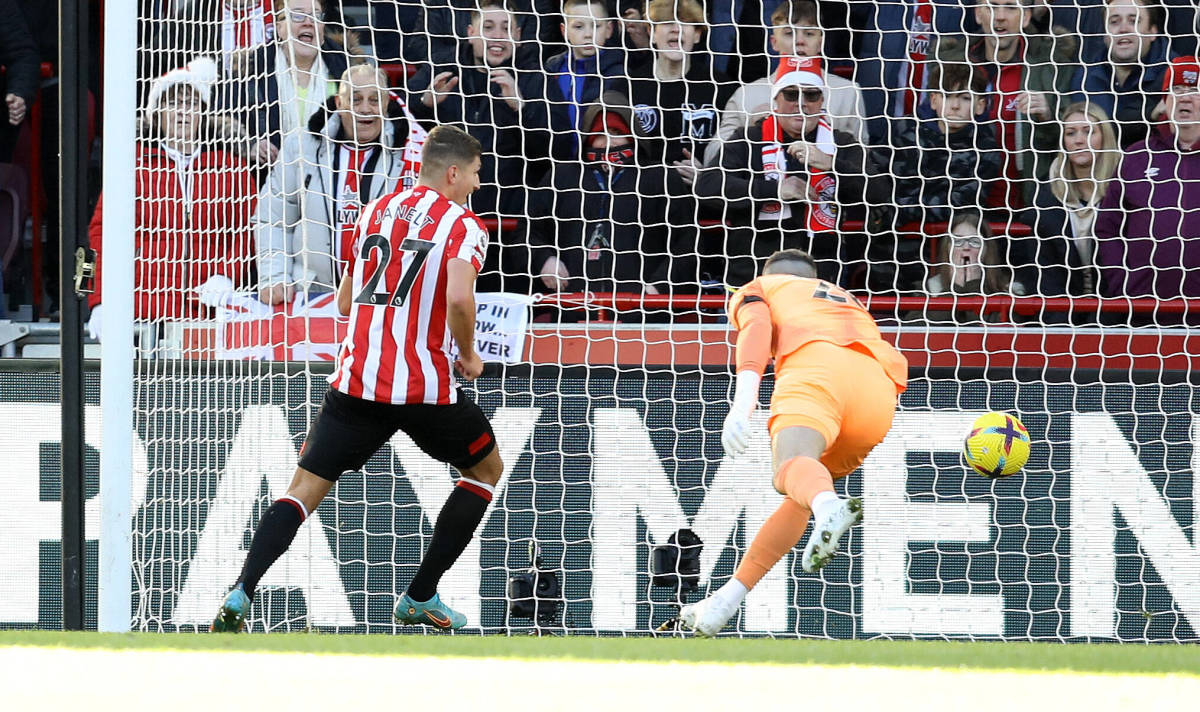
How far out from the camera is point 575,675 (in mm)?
3480

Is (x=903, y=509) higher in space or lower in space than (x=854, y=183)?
lower

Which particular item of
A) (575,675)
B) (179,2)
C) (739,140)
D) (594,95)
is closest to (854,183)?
(739,140)

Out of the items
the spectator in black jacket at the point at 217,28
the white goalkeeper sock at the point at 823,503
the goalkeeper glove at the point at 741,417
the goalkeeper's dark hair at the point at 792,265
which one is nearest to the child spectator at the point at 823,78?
the goalkeeper's dark hair at the point at 792,265

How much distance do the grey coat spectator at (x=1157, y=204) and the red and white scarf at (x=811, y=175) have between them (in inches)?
46.2

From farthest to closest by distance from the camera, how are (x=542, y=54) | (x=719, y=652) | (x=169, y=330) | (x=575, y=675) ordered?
(x=542, y=54), (x=169, y=330), (x=719, y=652), (x=575, y=675)

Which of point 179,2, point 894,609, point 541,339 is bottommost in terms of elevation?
point 894,609

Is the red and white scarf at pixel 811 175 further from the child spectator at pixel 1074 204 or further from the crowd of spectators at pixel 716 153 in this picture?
the child spectator at pixel 1074 204

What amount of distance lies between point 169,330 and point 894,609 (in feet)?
9.92

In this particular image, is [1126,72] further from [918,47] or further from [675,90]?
[675,90]

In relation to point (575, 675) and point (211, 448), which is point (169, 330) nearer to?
point (211, 448)

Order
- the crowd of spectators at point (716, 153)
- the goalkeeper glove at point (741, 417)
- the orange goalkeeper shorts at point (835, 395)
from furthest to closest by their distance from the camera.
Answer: the crowd of spectators at point (716, 153) → the orange goalkeeper shorts at point (835, 395) → the goalkeeper glove at point (741, 417)

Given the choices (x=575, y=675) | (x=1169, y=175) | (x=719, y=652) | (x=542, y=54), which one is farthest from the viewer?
(x=542, y=54)

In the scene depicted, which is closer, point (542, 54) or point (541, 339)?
point (541, 339)

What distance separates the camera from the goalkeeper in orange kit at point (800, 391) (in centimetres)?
491
